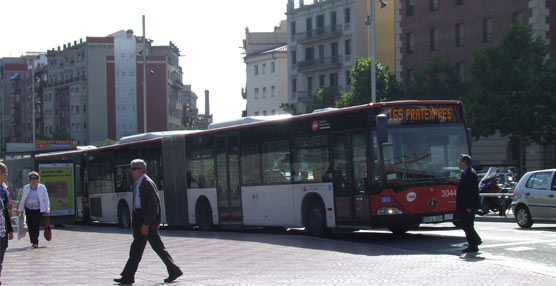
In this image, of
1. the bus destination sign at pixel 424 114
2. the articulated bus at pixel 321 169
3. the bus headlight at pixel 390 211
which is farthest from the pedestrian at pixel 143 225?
the bus destination sign at pixel 424 114

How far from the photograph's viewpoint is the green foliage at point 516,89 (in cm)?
4753

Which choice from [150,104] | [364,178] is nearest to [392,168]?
[364,178]

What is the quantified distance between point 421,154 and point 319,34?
70.1 meters

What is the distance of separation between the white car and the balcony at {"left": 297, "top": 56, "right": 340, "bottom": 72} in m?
62.4

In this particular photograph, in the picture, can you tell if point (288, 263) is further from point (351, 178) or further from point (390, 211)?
point (351, 178)

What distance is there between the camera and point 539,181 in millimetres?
22750

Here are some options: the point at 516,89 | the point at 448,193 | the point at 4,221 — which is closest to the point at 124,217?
the point at 448,193

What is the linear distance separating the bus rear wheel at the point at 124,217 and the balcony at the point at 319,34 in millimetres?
55797

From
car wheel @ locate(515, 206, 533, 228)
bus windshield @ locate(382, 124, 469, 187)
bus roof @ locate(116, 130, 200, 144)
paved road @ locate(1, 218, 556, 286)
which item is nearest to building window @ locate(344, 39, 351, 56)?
bus roof @ locate(116, 130, 200, 144)

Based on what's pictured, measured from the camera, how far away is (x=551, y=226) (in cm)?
2364

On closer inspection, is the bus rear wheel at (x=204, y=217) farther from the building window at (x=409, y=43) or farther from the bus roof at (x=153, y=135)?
the building window at (x=409, y=43)

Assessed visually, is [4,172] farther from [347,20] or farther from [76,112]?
[76,112]

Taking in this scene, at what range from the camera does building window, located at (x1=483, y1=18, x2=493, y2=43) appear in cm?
5856

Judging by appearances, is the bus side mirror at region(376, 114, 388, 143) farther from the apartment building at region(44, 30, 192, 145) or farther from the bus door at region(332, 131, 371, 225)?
the apartment building at region(44, 30, 192, 145)
